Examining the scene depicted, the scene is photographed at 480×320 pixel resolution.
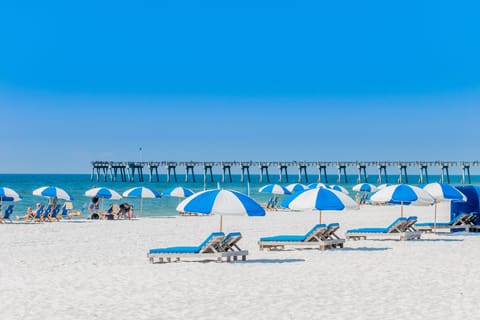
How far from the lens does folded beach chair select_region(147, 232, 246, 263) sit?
1151 centimetres

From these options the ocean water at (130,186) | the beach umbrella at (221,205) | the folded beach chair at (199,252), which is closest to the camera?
the beach umbrella at (221,205)

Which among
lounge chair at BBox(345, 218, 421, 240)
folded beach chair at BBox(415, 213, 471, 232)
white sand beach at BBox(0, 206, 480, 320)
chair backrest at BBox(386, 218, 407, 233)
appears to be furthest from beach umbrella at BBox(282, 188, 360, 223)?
folded beach chair at BBox(415, 213, 471, 232)

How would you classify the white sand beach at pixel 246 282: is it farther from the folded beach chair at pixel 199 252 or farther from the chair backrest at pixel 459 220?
the chair backrest at pixel 459 220

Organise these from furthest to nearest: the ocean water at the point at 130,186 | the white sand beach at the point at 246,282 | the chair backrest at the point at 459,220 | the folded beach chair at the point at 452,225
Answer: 1. the ocean water at the point at 130,186
2. the chair backrest at the point at 459,220
3. the folded beach chair at the point at 452,225
4. the white sand beach at the point at 246,282

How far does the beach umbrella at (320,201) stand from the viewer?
43.2 ft

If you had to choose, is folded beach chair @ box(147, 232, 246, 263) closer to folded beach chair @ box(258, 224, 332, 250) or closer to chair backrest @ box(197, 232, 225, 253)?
chair backrest @ box(197, 232, 225, 253)

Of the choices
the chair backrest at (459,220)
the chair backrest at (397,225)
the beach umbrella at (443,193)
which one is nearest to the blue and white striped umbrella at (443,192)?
the beach umbrella at (443,193)

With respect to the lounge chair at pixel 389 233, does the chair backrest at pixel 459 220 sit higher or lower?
higher

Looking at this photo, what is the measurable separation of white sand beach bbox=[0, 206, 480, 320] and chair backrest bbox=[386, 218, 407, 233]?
2.55 feet

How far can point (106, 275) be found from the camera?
399 inches

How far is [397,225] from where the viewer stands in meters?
16.2

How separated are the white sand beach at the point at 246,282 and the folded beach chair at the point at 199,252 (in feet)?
0.52

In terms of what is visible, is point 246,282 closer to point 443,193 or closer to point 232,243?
point 232,243

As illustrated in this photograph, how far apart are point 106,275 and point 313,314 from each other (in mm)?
3900
